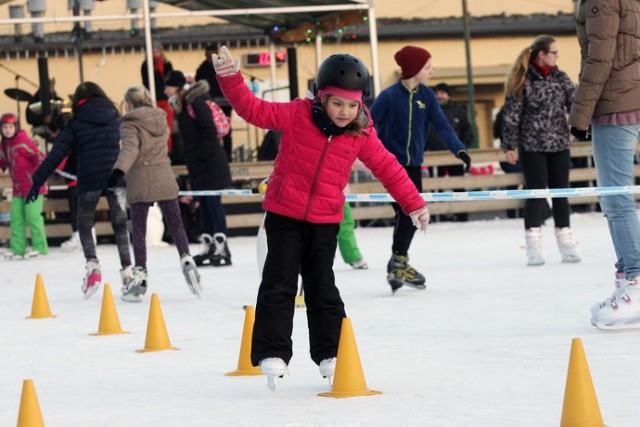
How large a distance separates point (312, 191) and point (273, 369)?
731 mm

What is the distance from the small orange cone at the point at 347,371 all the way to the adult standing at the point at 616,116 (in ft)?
6.27

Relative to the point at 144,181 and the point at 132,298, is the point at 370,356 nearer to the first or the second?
the point at 132,298

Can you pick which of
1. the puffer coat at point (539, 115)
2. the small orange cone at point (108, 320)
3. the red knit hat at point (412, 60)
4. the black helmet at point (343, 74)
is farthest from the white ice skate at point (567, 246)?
the black helmet at point (343, 74)

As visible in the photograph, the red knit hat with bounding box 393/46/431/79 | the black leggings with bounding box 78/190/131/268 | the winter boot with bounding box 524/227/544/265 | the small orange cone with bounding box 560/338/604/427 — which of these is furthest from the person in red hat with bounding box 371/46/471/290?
the small orange cone with bounding box 560/338/604/427

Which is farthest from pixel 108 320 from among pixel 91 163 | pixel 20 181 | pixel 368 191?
pixel 368 191

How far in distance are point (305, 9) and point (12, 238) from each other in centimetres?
455

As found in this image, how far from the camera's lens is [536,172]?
417 inches

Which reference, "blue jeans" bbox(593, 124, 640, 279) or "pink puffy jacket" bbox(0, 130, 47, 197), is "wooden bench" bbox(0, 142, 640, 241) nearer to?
"pink puffy jacket" bbox(0, 130, 47, 197)

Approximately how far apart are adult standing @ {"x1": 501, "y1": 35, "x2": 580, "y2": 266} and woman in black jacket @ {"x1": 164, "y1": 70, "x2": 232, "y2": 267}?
2897 millimetres

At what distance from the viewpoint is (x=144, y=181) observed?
31.4 feet

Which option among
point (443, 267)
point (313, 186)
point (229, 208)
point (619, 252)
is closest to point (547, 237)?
point (443, 267)

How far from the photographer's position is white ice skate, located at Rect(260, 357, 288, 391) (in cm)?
532

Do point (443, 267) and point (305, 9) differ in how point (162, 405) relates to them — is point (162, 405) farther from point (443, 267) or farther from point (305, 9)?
point (305, 9)

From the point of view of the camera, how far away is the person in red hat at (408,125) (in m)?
9.18
